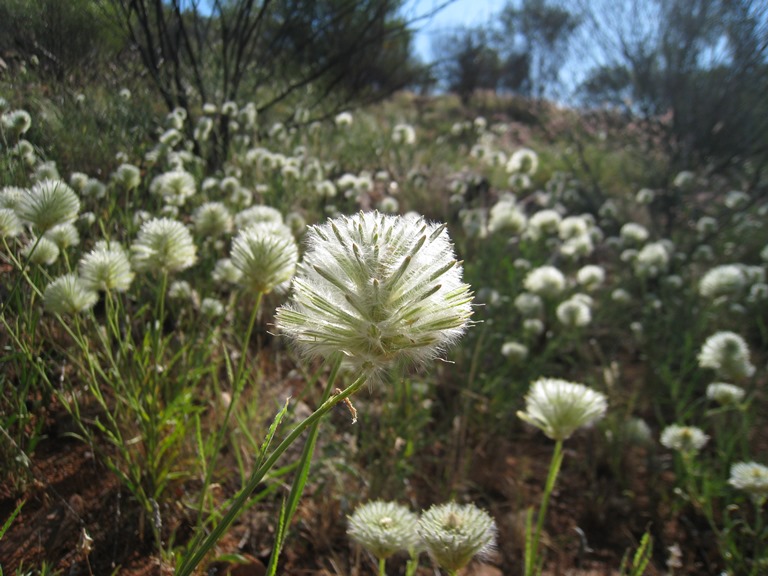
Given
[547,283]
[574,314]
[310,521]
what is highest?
[547,283]

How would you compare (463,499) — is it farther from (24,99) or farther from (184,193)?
(24,99)

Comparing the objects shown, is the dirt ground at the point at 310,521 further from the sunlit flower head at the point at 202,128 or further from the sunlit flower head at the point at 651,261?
the sunlit flower head at the point at 202,128

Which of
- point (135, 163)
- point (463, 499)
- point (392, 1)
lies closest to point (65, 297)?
point (135, 163)

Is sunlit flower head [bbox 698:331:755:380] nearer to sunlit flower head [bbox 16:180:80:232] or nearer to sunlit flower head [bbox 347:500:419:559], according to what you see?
sunlit flower head [bbox 347:500:419:559]

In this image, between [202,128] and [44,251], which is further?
[202,128]

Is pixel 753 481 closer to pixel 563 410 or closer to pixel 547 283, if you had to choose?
pixel 563 410

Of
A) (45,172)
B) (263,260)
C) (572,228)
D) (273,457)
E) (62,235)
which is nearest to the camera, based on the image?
(273,457)

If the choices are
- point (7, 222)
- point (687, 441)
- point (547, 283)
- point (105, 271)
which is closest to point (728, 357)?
point (687, 441)
